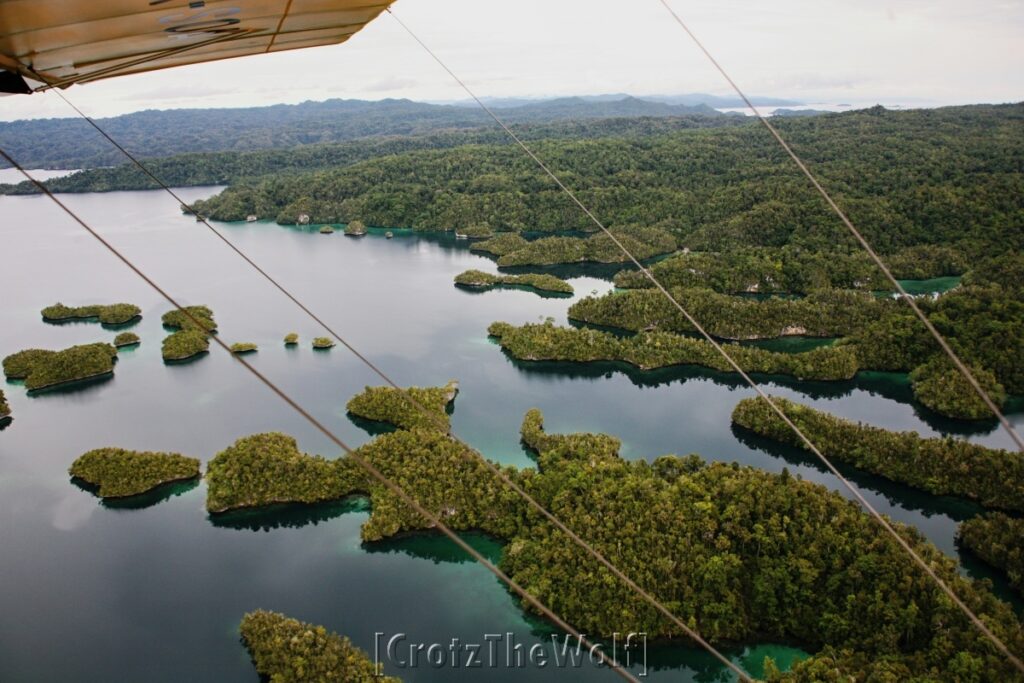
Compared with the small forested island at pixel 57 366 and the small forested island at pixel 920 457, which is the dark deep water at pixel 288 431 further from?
the small forested island at pixel 57 366

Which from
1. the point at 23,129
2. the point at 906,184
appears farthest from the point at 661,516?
the point at 23,129

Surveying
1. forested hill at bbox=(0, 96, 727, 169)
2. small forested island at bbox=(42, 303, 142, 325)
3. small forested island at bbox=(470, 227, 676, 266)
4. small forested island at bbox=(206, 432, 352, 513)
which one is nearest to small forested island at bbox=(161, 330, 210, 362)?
small forested island at bbox=(42, 303, 142, 325)

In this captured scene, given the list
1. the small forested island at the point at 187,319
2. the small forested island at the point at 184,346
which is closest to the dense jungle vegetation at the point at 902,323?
the small forested island at the point at 184,346

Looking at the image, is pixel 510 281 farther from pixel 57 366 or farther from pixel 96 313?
pixel 57 366

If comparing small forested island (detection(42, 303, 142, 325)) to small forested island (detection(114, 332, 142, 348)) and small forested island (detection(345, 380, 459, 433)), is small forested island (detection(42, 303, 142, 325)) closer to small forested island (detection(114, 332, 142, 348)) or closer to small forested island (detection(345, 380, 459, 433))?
small forested island (detection(114, 332, 142, 348))

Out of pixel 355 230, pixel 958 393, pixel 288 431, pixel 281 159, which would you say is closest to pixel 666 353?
pixel 958 393

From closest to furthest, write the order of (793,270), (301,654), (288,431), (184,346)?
(301,654)
(288,431)
(184,346)
(793,270)

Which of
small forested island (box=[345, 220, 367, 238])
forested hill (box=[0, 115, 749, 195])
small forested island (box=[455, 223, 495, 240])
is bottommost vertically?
small forested island (box=[345, 220, 367, 238])
